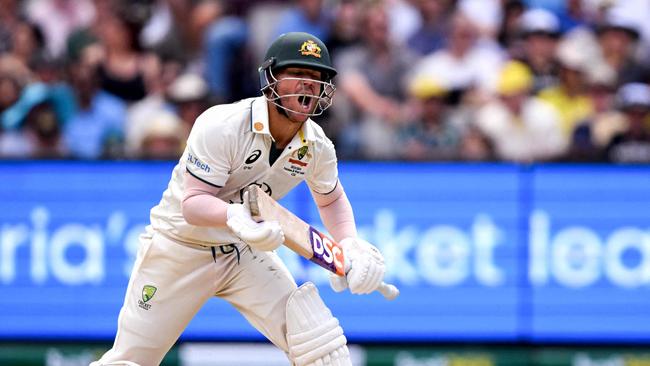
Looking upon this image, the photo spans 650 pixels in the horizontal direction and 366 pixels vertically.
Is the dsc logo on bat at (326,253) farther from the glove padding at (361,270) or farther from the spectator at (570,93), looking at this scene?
the spectator at (570,93)

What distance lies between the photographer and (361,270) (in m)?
5.23

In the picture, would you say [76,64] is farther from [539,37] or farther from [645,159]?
[645,159]

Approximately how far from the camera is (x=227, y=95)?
32.3 ft

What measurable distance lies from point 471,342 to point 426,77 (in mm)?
2001

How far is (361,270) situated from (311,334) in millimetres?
347

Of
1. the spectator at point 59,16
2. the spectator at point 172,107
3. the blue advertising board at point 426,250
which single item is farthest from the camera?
the spectator at point 59,16

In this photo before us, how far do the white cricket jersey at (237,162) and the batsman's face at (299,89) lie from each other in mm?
122

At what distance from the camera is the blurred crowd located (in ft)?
28.9

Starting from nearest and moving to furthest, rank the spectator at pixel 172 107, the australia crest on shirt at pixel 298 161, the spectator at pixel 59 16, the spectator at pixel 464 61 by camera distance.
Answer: the australia crest on shirt at pixel 298 161 → the spectator at pixel 172 107 → the spectator at pixel 464 61 → the spectator at pixel 59 16

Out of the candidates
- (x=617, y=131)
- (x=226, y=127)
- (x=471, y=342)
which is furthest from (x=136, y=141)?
(x=226, y=127)

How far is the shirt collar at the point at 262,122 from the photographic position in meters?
5.16

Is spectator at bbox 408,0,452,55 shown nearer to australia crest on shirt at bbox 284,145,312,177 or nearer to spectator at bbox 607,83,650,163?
spectator at bbox 607,83,650,163

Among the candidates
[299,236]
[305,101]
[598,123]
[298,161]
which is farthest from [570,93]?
[299,236]

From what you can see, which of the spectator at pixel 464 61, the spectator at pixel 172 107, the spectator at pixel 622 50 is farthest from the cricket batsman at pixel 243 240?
the spectator at pixel 622 50
